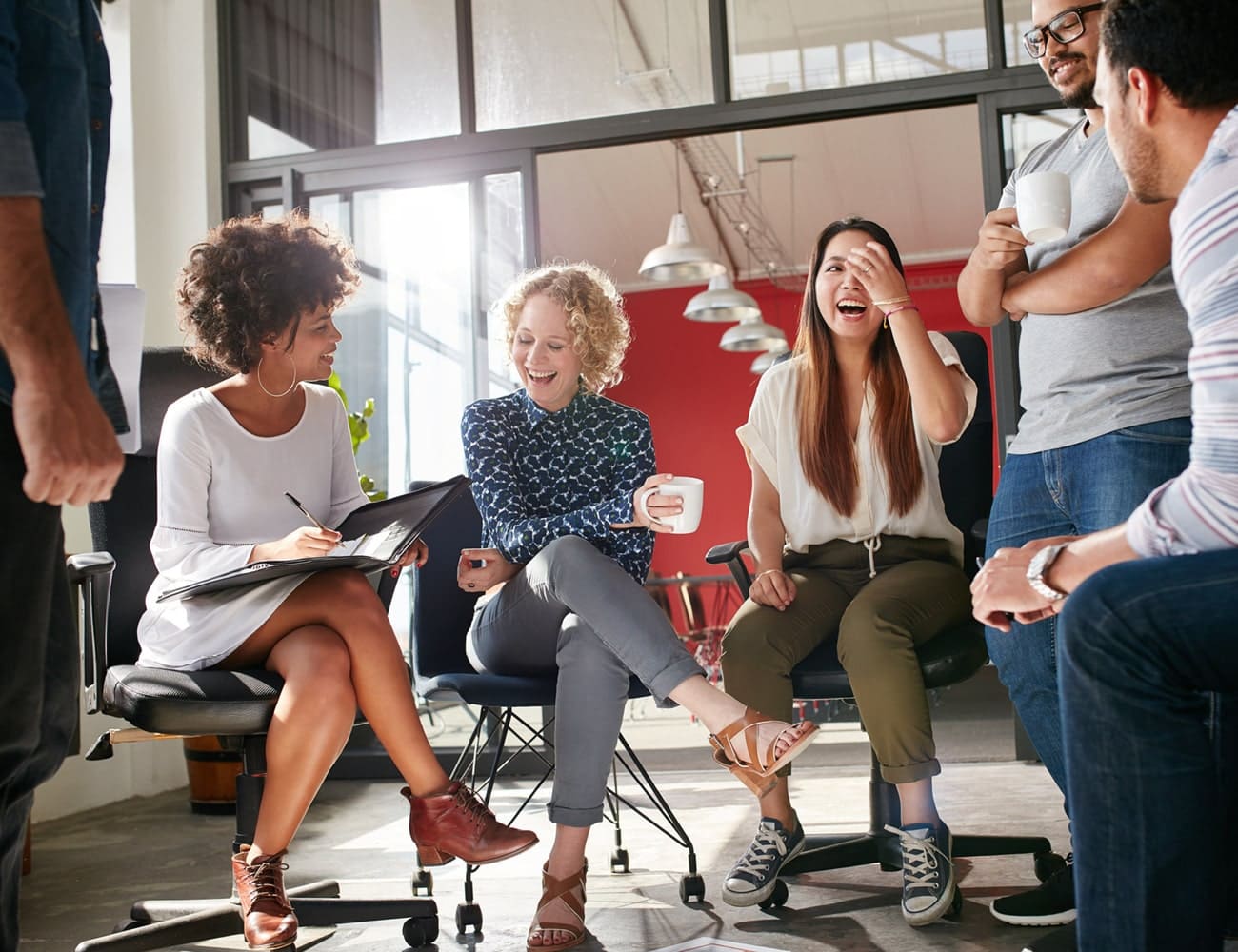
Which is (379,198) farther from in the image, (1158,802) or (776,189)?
(776,189)

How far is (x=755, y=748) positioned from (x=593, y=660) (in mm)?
314

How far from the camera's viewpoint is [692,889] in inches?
87.4

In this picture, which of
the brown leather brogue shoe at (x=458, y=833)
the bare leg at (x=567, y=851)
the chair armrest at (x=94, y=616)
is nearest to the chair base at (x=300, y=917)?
the brown leather brogue shoe at (x=458, y=833)

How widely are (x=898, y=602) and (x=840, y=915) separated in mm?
579

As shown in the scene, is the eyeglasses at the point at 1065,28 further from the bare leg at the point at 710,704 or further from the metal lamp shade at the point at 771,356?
the metal lamp shade at the point at 771,356

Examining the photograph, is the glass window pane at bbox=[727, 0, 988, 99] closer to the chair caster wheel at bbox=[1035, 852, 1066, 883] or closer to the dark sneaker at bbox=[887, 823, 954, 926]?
the chair caster wheel at bbox=[1035, 852, 1066, 883]

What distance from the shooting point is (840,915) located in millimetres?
2090

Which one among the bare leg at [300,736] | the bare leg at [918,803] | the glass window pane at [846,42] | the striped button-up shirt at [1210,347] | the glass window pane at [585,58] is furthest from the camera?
the glass window pane at [585,58]

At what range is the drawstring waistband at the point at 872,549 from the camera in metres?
2.23

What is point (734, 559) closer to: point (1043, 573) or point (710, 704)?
point (710, 704)

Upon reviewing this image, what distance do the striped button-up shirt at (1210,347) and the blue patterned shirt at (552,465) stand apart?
4.06ft

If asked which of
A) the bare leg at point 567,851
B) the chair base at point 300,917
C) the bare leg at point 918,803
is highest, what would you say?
the bare leg at point 918,803

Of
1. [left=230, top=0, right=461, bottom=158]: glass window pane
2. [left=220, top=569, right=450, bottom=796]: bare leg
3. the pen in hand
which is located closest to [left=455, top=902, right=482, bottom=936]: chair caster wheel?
[left=220, top=569, right=450, bottom=796]: bare leg

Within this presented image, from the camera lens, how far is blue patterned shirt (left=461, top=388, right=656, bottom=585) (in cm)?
223
